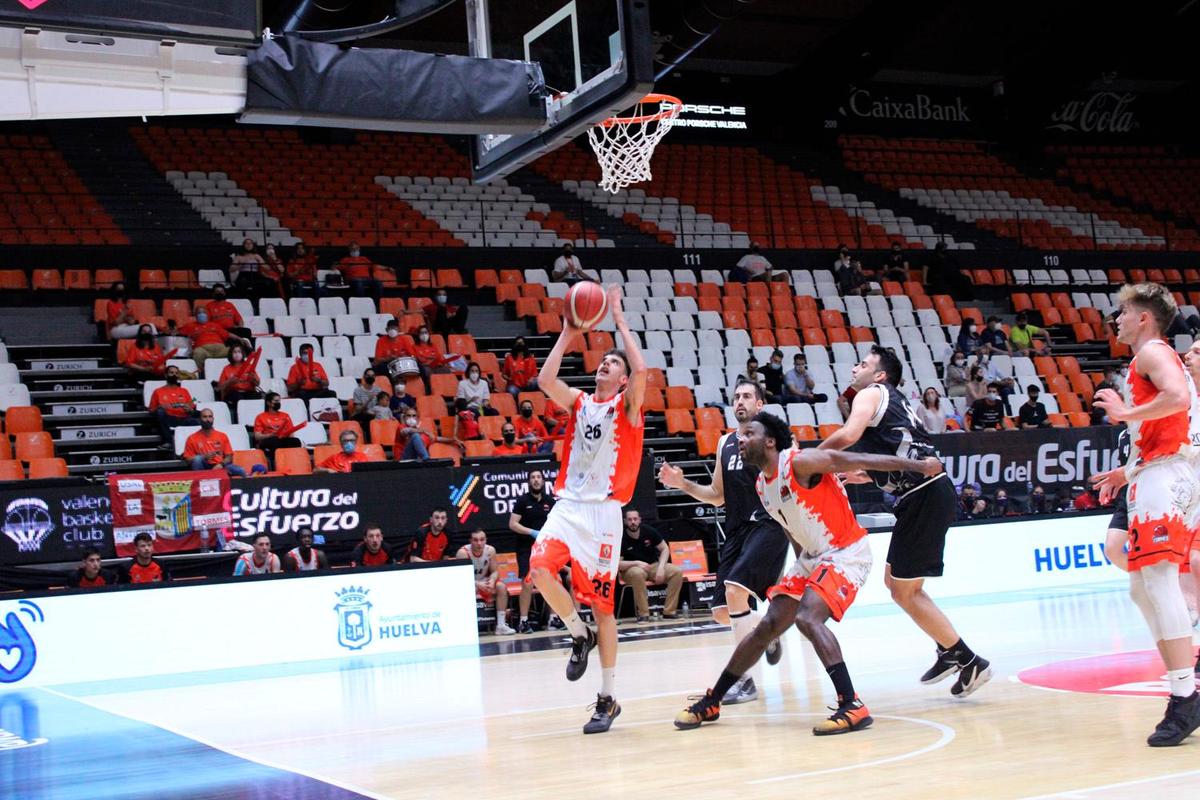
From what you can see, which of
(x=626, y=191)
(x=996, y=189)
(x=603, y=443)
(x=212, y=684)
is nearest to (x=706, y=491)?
(x=603, y=443)

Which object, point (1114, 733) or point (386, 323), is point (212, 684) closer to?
point (1114, 733)

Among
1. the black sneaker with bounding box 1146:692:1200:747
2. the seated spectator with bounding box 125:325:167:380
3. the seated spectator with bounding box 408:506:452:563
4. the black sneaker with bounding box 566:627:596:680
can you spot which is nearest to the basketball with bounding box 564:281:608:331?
the black sneaker with bounding box 566:627:596:680

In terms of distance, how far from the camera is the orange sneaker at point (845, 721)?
5957 mm

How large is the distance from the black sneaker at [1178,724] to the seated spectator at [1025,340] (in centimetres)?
1714

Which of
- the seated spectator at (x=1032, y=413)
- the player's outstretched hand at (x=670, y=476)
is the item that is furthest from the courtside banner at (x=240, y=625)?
the seated spectator at (x=1032, y=413)

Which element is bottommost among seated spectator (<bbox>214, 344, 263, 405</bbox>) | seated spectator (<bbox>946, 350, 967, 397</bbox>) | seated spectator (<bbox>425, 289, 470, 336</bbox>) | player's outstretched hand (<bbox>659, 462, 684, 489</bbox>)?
player's outstretched hand (<bbox>659, 462, 684, 489</bbox>)

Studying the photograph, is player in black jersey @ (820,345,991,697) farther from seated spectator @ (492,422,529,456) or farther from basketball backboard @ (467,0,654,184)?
seated spectator @ (492,422,529,456)

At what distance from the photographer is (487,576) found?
13812mm

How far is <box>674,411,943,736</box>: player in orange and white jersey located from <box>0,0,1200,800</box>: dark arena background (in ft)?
0.15

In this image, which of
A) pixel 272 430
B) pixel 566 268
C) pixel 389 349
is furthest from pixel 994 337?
pixel 272 430

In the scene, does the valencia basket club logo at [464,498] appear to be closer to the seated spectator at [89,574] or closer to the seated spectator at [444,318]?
the seated spectator at [89,574]

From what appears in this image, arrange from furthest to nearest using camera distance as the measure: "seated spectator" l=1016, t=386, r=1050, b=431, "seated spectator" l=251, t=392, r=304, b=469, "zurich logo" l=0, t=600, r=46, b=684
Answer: "seated spectator" l=1016, t=386, r=1050, b=431
"seated spectator" l=251, t=392, r=304, b=469
"zurich logo" l=0, t=600, r=46, b=684

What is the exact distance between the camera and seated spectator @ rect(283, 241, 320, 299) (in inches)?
730

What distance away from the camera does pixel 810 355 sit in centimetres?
1991
